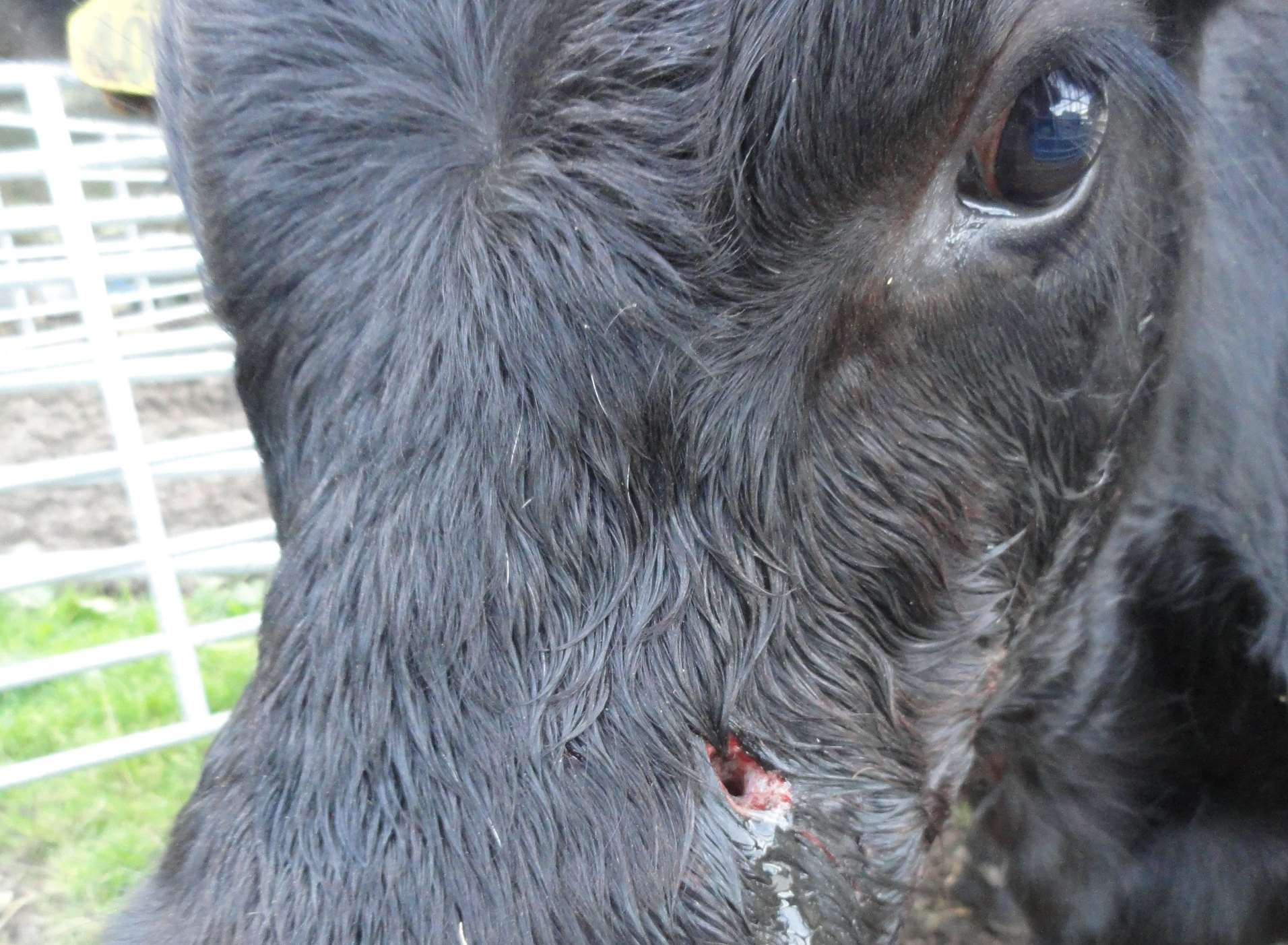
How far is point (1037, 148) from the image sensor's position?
1191 mm

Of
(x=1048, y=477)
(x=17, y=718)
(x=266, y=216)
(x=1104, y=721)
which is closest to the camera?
(x=266, y=216)

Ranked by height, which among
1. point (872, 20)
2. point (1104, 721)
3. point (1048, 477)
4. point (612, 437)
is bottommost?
point (1104, 721)

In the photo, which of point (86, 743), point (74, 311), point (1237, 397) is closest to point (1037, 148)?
point (1237, 397)

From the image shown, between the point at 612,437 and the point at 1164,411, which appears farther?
the point at 1164,411

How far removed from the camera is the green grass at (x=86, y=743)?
2.59m

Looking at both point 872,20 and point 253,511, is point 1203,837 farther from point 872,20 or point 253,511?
point 253,511

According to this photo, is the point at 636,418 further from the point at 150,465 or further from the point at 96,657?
the point at 150,465

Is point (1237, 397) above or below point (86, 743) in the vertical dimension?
above

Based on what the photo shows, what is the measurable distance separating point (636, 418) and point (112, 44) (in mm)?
1173

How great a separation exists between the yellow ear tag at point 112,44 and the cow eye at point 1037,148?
3.92ft

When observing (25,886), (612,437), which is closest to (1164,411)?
(612,437)

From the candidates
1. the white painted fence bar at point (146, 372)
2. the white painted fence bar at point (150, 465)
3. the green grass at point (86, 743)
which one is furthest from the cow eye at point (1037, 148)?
the white painted fence bar at point (146, 372)

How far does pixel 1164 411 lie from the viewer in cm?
158

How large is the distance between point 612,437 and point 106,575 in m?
2.73
